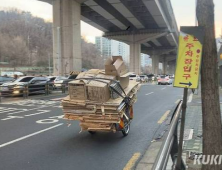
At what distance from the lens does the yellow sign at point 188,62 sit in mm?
3129

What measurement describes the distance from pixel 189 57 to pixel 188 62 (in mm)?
69

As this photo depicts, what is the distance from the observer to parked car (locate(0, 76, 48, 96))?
1812cm

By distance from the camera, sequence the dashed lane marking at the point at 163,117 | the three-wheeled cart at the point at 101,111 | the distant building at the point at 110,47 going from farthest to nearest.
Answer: the distant building at the point at 110,47 → the dashed lane marking at the point at 163,117 → the three-wheeled cart at the point at 101,111

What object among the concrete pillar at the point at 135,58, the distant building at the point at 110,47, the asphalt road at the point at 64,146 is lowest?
the asphalt road at the point at 64,146

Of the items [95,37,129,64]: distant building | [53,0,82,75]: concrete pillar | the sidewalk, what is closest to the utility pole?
the sidewalk

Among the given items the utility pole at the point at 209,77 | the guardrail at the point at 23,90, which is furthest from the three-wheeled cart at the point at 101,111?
the guardrail at the point at 23,90

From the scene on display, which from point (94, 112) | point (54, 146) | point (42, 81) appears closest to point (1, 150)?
point (54, 146)

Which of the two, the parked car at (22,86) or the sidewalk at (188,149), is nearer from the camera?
the sidewalk at (188,149)

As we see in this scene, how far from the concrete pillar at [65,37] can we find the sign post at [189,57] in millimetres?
30431

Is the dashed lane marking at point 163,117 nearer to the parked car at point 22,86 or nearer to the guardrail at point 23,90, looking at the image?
the guardrail at point 23,90

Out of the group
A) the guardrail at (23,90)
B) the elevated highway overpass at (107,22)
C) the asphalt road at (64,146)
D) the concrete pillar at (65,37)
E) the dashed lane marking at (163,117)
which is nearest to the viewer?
the asphalt road at (64,146)

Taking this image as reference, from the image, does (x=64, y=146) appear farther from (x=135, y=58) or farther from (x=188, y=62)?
(x=135, y=58)

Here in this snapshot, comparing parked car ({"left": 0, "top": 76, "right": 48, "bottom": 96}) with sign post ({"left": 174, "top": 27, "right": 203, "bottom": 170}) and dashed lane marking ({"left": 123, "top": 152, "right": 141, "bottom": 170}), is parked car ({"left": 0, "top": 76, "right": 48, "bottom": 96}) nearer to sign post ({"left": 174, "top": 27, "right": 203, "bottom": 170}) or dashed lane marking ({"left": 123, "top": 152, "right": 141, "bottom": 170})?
dashed lane marking ({"left": 123, "top": 152, "right": 141, "bottom": 170})

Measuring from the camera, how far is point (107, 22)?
53000 mm
